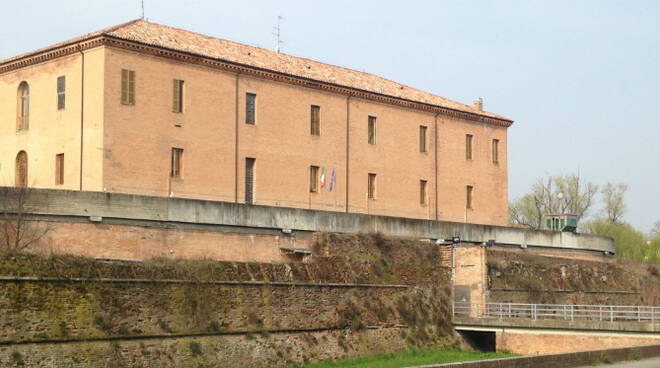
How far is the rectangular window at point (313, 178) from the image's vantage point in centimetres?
4034

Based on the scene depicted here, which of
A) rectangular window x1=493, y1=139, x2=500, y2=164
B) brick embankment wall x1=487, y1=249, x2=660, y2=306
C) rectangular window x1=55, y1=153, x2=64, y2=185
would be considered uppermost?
rectangular window x1=493, y1=139, x2=500, y2=164

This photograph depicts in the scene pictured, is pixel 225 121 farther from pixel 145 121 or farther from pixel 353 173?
pixel 353 173

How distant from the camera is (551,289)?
1622 inches

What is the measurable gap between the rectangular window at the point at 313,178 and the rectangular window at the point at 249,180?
3068 mm

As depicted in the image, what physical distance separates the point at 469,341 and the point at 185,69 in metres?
14.2

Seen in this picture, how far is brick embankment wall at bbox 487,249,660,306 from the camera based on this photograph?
39.1 meters

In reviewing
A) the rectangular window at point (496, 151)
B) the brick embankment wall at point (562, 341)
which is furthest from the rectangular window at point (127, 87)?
the rectangular window at point (496, 151)

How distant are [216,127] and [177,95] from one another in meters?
1.94

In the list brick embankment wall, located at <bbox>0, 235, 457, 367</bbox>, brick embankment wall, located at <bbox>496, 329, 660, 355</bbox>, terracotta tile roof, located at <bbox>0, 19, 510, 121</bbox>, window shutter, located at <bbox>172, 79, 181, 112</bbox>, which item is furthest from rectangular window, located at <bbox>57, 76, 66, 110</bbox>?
brick embankment wall, located at <bbox>496, 329, 660, 355</bbox>

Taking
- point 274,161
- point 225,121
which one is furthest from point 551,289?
point 225,121

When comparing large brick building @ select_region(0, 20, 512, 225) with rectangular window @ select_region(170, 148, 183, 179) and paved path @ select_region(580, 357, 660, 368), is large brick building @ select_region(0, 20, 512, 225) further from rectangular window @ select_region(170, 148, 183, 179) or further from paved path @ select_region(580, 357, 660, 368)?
paved path @ select_region(580, 357, 660, 368)

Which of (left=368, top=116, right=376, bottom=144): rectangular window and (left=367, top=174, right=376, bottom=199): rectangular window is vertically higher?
(left=368, top=116, right=376, bottom=144): rectangular window

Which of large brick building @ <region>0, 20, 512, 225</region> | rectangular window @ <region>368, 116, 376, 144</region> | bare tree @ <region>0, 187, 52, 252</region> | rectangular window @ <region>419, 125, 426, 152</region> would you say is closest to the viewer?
bare tree @ <region>0, 187, 52, 252</region>

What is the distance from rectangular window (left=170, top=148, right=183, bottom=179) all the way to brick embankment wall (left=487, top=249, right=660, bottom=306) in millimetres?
12247
